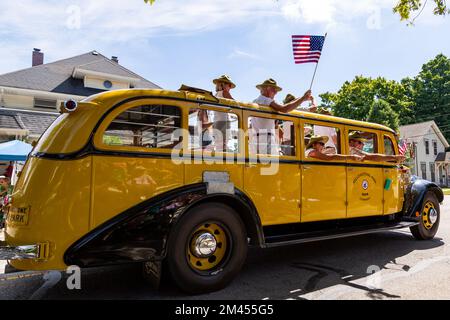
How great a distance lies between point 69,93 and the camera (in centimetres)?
2284

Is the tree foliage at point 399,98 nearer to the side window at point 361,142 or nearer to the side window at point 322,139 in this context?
the side window at point 361,142

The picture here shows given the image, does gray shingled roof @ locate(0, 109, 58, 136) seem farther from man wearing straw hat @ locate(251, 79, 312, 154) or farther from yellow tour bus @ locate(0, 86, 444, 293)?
yellow tour bus @ locate(0, 86, 444, 293)

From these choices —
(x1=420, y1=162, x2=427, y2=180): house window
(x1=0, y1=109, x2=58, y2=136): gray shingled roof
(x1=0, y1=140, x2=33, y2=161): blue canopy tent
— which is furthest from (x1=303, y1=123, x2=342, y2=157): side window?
(x1=420, y1=162, x2=427, y2=180): house window

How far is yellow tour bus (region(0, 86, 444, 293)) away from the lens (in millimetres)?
3398

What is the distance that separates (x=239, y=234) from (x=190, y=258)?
0.67m

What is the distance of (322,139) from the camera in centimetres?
534

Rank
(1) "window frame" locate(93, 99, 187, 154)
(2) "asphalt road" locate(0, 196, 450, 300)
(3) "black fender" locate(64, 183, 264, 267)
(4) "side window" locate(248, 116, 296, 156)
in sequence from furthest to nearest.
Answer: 1. (4) "side window" locate(248, 116, 296, 156)
2. (2) "asphalt road" locate(0, 196, 450, 300)
3. (1) "window frame" locate(93, 99, 187, 154)
4. (3) "black fender" locate(64, 183, 264, 267)

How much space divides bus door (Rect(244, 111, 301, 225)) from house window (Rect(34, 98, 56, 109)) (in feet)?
69.8

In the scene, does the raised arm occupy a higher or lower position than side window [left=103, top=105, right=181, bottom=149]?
higher

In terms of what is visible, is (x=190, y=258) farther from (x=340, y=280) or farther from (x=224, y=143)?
(x=340, y=280)

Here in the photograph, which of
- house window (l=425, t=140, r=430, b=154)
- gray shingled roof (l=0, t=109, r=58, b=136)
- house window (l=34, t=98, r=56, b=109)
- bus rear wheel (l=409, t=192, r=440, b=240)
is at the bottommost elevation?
bus rear wheel (l=409, t=192, r=440, b=240)

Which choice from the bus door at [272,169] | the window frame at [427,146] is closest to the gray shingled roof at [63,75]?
the bus door at [272,169]

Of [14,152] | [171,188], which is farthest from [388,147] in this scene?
[14,152]

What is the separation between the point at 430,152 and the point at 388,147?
39188 mm
